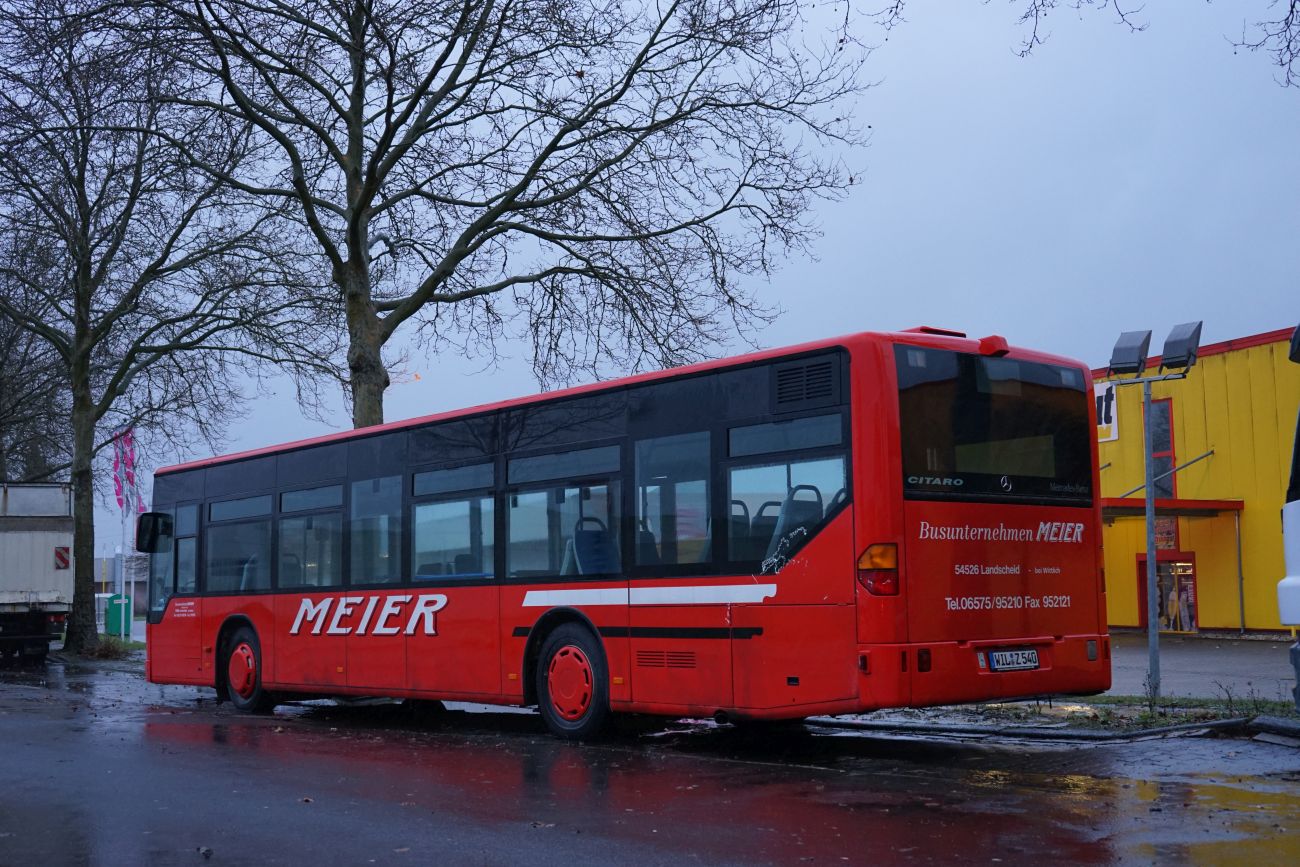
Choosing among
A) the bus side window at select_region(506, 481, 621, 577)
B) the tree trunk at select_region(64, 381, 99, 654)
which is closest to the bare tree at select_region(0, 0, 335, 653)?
the tree trunk at select_region(64, 381, 99, 654)

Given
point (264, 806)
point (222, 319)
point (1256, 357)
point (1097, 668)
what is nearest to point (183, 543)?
point (264, 806)

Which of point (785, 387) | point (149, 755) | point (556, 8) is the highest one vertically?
point (556, 8)

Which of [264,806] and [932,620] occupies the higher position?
[932,620]

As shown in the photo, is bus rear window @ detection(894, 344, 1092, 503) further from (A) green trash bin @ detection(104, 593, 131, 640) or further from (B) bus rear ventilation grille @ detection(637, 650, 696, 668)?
(A) green trash bin @ detection(104, 593, 131, 640)

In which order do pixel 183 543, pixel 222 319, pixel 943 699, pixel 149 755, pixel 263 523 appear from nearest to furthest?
1. pixel 943 699
2. pixel 149 755
3. pixel 263 523
4. pixel 183 543
5. pixel 222 319

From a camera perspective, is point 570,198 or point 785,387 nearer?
point 785,387

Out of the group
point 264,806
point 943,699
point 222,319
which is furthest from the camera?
point 222,319

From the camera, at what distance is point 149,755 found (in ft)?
36.9

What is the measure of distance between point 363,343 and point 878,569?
13115 millimetres

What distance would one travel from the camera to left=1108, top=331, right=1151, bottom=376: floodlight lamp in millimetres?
13820

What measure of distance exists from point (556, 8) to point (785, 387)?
34.4 ft

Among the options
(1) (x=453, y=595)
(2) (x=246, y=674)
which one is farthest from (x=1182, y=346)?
(2) (x=246, y=674)

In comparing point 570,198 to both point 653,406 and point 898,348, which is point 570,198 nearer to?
point 653,406

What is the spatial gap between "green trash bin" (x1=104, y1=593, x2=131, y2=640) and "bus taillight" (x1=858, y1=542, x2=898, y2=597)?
35.7m
